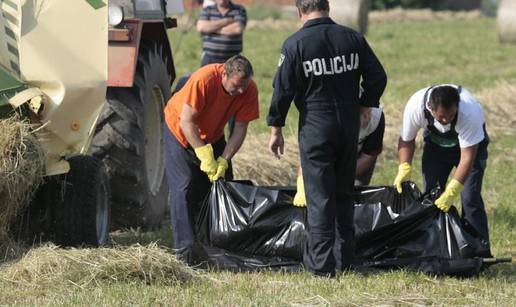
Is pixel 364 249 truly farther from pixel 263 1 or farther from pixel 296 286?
pixel 263 1

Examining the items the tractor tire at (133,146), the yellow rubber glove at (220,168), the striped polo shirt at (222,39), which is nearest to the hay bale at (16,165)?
the yellow rubber glove at (220,168)

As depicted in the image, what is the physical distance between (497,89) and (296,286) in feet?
33.8

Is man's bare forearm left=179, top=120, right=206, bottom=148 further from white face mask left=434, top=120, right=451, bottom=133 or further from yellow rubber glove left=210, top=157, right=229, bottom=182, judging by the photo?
white face mask left=434, top=120, right=451, bottom=133

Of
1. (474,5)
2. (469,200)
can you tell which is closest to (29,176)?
(469,200)

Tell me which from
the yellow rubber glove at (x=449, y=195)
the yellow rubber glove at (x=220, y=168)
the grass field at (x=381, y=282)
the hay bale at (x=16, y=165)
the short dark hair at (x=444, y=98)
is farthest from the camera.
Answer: the yellow rubber glove at (x=220, y=168)

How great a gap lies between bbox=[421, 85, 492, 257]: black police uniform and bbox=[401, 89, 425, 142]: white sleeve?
59mm

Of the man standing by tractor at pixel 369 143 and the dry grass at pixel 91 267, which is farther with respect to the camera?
the man standing by tractor at pixel 369 143

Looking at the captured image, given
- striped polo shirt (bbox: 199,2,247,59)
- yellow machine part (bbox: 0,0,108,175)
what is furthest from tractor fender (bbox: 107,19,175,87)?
striped polo shirt (bbox: 199,2,247,59)

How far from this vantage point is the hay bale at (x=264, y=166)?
11008mm

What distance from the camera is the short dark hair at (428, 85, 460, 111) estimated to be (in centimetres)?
737

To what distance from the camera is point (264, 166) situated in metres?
11.2

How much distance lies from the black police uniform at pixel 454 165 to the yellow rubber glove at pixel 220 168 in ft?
4.47

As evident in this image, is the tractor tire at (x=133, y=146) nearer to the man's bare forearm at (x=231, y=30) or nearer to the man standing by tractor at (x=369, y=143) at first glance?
the man standing by tractor at (x=369, y=143)

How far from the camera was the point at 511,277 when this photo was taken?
7.50 m
